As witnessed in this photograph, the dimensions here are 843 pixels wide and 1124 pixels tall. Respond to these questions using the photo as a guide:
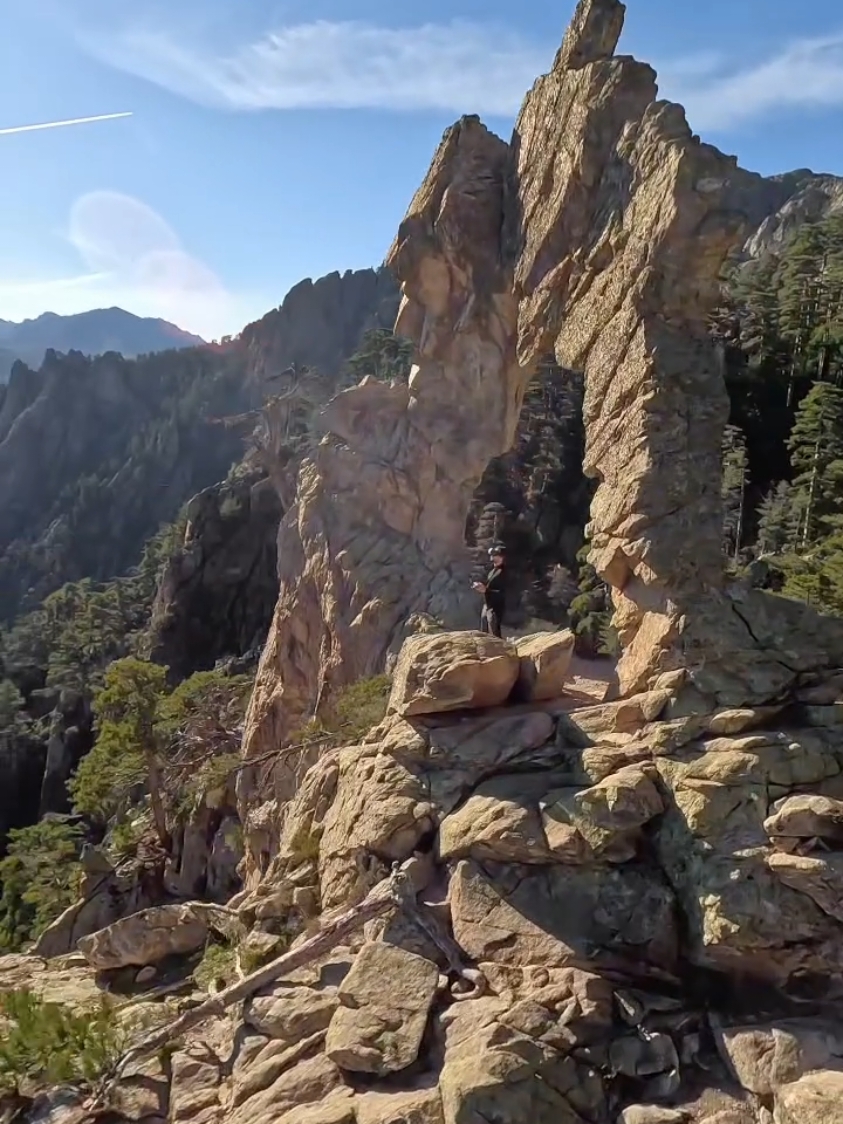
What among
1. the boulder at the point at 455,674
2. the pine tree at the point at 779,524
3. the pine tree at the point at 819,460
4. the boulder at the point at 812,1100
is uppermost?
the pine tree at the point at 819,460

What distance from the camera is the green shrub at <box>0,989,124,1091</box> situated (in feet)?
23.8

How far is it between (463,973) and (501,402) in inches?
575

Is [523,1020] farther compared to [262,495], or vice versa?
[262,495]

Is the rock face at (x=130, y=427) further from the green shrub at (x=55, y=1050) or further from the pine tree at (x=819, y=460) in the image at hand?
the green shrub at (x=55, y=1050)

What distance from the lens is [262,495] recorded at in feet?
175

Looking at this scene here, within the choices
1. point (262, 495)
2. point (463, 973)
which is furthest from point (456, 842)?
point (262, 495)

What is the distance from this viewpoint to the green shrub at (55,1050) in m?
7.27

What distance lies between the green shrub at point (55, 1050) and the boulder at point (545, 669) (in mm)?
5036

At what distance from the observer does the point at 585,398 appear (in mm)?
10258

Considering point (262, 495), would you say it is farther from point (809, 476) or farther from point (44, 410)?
point (44, 410)

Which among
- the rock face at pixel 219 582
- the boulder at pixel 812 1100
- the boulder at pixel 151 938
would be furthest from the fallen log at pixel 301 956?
the rock face at pixel 219 582

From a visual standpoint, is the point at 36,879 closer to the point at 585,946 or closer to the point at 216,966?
the point at 216,966

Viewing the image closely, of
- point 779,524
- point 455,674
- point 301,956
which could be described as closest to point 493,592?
point 455,674

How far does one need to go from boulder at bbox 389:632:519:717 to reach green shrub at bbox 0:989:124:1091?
3.99 m
